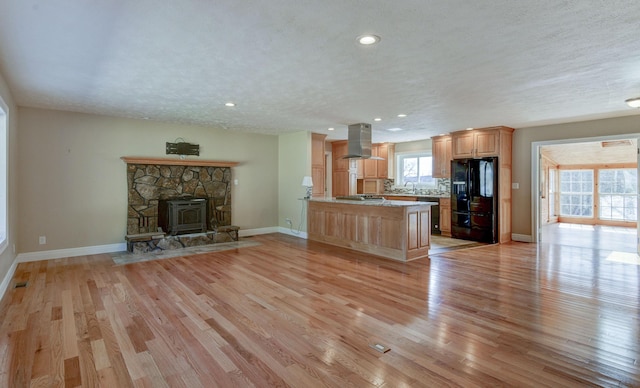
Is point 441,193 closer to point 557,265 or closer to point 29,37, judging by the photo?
point 557,265

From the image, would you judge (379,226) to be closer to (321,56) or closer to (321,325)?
(321,325)

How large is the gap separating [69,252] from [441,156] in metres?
7.68

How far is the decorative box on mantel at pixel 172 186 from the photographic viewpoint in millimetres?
6027

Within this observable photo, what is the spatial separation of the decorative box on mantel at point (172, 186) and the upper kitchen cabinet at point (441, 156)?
4.73 m

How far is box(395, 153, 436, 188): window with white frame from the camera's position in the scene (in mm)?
9016

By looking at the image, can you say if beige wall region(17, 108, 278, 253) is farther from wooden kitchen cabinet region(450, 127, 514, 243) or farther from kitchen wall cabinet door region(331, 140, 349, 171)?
wooden kitchen cabinet region(450, 127, 514, 243)

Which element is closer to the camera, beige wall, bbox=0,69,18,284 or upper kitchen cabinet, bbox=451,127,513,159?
beige wall, bbox=0,69,18,284

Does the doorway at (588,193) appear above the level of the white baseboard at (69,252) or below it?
above

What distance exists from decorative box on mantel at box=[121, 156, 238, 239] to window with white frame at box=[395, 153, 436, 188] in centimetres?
486

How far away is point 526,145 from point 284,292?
5.91 m

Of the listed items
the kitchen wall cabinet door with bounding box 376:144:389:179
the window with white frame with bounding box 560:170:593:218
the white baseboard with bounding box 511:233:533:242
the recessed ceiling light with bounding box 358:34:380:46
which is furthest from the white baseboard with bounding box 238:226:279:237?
the window with white frame with bounding box 560:170:593:218

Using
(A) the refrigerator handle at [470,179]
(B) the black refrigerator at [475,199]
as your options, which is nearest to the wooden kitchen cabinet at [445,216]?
(B) the black refrigerator at [475,199]

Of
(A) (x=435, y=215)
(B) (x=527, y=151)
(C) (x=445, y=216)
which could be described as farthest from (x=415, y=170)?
(B) (x=527, y=151)

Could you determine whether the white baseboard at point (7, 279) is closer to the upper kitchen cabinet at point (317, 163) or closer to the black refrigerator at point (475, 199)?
the upper kitchen cabinet at point (317, 163)
